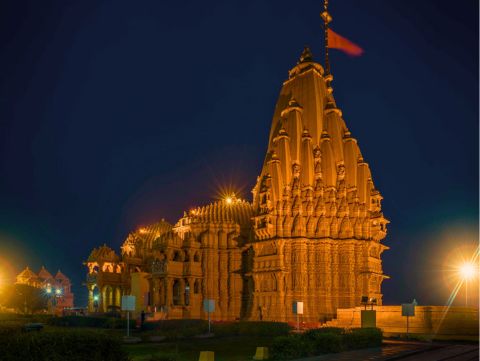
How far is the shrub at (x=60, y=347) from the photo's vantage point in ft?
54.0

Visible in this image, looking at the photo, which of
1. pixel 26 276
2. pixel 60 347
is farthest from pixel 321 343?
pixel 26 276

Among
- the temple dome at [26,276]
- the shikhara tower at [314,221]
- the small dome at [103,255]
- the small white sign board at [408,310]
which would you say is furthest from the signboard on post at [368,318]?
the temple dome at [26,276]

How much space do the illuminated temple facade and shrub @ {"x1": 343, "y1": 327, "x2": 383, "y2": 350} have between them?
22877 millimetres

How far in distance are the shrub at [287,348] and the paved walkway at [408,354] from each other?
Result: 596 millimetres

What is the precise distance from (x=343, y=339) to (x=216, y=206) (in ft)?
130

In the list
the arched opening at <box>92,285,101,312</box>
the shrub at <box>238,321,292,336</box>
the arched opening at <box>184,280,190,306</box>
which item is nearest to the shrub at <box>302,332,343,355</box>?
the shrub at <box>238,321,292,336</box>

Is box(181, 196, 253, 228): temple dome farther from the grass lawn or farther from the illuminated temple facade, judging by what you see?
the grass lawn

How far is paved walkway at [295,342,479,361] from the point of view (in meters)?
26.8

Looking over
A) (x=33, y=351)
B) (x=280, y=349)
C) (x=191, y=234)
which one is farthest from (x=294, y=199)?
(x=33, y=351)

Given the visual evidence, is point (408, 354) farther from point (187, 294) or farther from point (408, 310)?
point (187, 294)

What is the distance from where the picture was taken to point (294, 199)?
201ft

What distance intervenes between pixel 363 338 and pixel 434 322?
14526mm

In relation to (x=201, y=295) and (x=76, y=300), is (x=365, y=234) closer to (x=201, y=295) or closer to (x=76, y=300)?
(x=201, y=295)

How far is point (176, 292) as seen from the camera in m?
64.0
